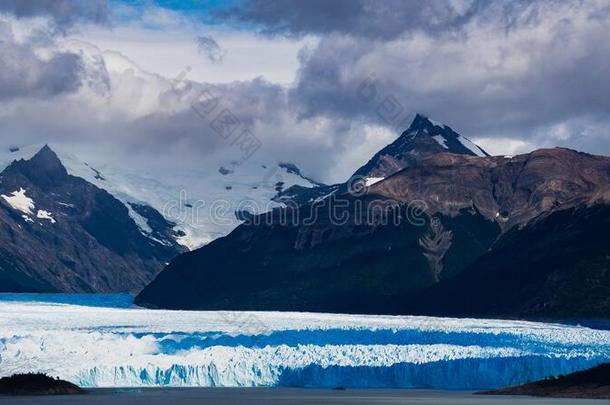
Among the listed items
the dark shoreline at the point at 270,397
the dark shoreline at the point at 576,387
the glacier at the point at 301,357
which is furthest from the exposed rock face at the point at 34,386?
the dark shoreline at the point at 576,387

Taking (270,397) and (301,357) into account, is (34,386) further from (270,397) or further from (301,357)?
(301,357)

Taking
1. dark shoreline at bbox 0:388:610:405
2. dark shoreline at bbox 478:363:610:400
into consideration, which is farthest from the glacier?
dark shoreline at bbox 478:363:610:400

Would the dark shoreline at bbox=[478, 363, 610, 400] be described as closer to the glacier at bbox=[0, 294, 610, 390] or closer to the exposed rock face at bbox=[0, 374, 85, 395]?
the glacier at bbox=[0, 294, 610, 390]

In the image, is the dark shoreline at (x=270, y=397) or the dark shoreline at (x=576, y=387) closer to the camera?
the dark shoreline at (x=270, y=397)

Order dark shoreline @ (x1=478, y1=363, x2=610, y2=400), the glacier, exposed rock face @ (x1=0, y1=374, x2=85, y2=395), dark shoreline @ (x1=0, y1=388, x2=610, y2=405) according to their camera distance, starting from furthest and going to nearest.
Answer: the glacier < exposed rock face @ (x1=0, y1=374, x2=85, y2=395) < dark shoreline @ (x1=478, y1=363, x2=610, y2=400) < dark shoreline @ (x1=0, y1=388, x2=610, y2=405)

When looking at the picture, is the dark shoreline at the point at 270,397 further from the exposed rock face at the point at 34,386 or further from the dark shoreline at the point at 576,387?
the dark shoreline at the point at 576,387

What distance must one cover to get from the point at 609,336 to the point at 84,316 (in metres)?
60.7

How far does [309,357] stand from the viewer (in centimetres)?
11462

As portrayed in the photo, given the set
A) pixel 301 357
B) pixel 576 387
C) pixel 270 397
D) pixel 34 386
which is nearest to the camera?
pixel 270 397

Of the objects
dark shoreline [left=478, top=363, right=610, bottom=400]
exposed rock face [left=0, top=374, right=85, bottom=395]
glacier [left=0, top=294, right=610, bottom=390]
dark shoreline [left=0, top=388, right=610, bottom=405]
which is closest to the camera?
dark shoreline [left=0, top=388, right=610, bottom=405]

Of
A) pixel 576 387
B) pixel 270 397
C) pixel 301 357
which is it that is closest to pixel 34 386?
pixel 270 397

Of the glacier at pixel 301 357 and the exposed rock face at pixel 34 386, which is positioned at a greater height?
the glacier at pixel 301 357

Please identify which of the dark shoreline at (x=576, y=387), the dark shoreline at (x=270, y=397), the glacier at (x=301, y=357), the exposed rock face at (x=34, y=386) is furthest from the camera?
the glacier at (x=301, y=357)

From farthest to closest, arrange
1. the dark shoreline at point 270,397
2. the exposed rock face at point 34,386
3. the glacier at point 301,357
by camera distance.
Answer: the glacier at point 301,357, the exposed rock face at point 34,386, the dark shoreline at point 270,397
